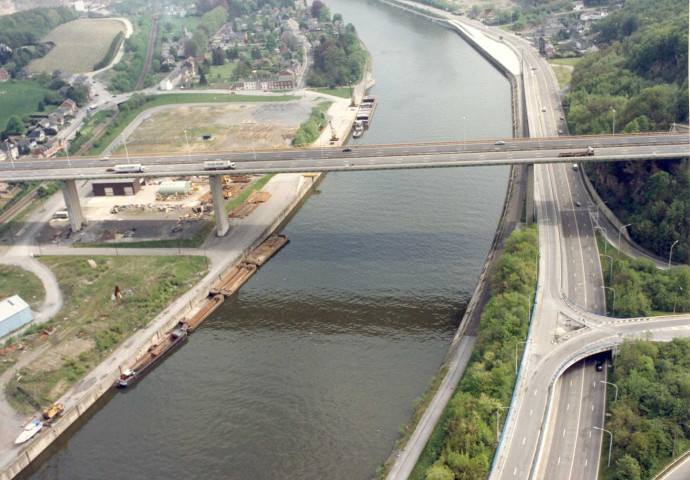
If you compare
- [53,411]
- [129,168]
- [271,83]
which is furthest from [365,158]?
[271,83]

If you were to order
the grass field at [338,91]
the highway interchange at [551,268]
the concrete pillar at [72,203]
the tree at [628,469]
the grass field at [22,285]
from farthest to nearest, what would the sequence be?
the grass field at [338,91] < the concrete pillar at [72,203] < the grass field at [22,285] < the highway interchange at [551,268] < the tree at [628,469]

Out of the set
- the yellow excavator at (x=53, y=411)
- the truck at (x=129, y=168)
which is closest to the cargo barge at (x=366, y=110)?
the truck at (x=129, y=168)

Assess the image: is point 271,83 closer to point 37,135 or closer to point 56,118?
point 56,118

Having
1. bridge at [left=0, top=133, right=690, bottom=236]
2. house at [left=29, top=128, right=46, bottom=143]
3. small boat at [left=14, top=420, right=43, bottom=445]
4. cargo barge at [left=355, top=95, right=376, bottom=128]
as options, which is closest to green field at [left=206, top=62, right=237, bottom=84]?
cargo barge at [left=355, top=95, right=376, bottom=128]

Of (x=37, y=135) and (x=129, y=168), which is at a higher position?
(x=129, y=168)

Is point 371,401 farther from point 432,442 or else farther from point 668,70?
point 668,70

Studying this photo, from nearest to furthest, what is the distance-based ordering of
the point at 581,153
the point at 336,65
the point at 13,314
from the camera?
1. the point at 13,314
2. the point at 581,153
3. the point at 336,65

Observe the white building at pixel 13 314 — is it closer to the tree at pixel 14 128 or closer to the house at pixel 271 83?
the tree at pixel 14 128
